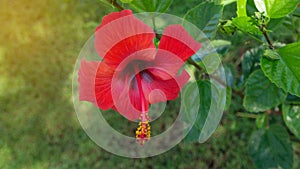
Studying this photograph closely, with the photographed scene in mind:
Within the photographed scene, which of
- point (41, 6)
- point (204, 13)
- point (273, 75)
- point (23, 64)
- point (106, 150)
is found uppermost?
point (41, 6)

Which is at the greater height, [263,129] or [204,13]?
[204,13]

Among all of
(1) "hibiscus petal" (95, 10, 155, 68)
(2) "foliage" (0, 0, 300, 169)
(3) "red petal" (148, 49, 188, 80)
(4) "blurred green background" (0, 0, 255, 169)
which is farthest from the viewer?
(4) "blurred green background" (0, 0, 255, 169)

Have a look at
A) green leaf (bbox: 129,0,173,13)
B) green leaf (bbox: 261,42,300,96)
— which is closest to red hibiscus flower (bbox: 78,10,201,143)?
green leaf (bbox: 129,0,173,13)

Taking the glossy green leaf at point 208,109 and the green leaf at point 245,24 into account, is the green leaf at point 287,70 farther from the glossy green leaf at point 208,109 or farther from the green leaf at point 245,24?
the glossy green leaf at point 208,109

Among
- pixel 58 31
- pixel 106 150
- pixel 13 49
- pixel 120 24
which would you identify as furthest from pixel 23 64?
pixel 120 24

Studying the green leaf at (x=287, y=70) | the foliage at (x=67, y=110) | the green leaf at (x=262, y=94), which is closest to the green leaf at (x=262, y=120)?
the foliage at (x=67, y=110)

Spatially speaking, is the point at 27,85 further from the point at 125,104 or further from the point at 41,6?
the point at 125,104

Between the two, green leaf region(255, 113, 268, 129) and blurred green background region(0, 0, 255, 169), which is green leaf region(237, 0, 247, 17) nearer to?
green leaf region(255, 113, 268, 129)
